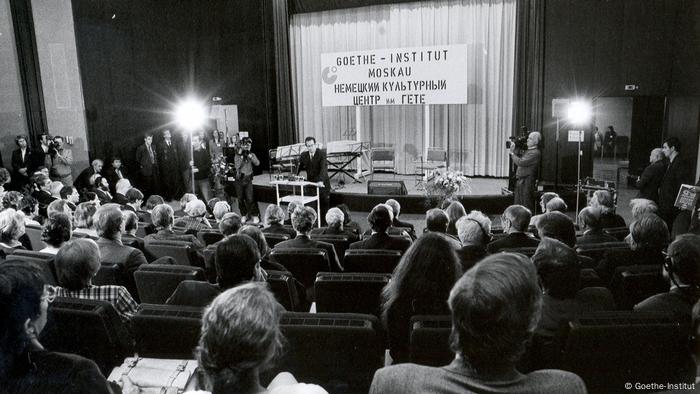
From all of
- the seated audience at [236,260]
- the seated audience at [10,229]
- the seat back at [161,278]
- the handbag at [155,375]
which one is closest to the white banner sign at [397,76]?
the seated audience at [10,229]

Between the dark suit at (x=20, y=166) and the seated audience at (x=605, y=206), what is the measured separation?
347 inches

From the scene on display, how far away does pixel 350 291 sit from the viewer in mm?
3018

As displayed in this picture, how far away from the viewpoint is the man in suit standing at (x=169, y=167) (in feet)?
35.9

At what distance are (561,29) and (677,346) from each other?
859 cm

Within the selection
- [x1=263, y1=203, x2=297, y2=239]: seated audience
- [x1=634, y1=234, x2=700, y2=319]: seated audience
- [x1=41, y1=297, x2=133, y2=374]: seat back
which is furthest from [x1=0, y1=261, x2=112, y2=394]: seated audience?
[x1=263, y1=203, x2=297, y2=239]: seated audience

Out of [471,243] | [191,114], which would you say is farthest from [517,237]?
[191,114]

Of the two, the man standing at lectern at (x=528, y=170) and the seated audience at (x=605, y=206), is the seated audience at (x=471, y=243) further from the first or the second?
the man standing at lectern at (x=528, y=170)

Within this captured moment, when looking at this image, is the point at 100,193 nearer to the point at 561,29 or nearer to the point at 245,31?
the point at 245,31

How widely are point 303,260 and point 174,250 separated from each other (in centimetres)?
109

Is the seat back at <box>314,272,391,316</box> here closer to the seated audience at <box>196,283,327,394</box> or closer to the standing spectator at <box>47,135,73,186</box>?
the seated audience at <box>196,283,327,394</box>

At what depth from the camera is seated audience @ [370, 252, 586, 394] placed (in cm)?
120

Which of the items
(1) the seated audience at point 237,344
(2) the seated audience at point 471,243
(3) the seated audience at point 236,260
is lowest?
(2) the seated audience at point 471,243

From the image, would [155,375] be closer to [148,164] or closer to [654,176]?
[654,176]

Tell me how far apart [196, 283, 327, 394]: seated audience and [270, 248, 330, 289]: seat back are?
8.04ft
